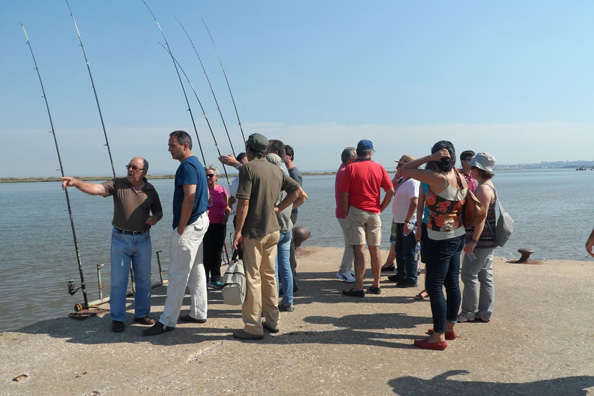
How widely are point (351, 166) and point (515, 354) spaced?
2.81 m

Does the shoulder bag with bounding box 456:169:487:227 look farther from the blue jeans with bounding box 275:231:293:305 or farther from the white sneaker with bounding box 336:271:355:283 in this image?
the white sneaker with bounding box 336:271:355:283

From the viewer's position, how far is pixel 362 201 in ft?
18.5

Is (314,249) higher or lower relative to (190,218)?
lower

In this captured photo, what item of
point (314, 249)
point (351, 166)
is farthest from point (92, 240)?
point (351, 166)

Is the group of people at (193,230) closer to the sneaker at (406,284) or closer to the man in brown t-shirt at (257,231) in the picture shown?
the man in brown t-shirt at (257,231)

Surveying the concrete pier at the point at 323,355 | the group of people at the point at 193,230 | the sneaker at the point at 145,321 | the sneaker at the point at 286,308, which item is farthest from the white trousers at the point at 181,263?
the sneaker at the point at 286,308

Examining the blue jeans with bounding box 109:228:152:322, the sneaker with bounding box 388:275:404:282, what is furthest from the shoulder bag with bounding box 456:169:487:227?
the blue jeans with bounding box 109:228:152:322

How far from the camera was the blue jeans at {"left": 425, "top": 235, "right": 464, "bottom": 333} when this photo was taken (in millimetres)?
4086

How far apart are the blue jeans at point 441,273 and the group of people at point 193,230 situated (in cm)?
154

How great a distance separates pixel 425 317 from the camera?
5.10 metres

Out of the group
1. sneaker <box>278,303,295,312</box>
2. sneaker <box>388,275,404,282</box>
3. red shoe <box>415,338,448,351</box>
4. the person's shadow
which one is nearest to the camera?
the person's shadow

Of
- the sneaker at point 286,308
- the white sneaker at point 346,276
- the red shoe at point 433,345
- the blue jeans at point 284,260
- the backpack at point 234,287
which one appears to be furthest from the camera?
the white sneaker at point 346,276

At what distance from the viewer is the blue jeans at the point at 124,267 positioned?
4672 mm

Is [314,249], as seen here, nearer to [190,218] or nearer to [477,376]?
[190,218]
